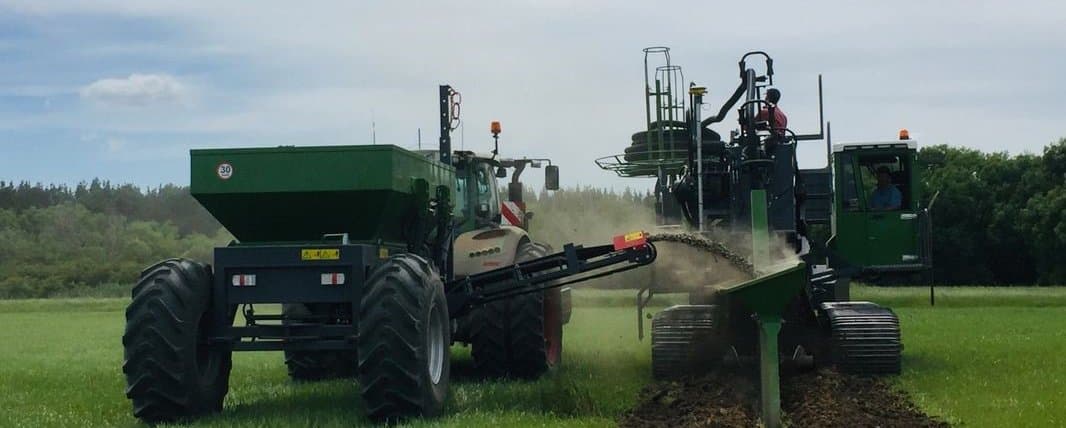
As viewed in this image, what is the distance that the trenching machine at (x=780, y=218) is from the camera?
1293 centimetres

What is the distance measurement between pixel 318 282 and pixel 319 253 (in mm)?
261

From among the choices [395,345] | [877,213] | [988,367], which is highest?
[877,213]

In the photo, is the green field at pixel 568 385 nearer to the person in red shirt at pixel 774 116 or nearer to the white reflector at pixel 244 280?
the white reflector at pixel 244 280

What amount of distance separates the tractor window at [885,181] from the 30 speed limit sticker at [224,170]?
813cm

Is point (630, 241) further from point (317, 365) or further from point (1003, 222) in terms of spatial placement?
point (1003, 222)

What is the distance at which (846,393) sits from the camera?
1149 cm

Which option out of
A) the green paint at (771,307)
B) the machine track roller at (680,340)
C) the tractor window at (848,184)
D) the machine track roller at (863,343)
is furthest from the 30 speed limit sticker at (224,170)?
the tractor window at (848,184)

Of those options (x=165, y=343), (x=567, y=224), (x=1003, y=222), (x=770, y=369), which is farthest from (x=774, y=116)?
(x=1003, y=222)

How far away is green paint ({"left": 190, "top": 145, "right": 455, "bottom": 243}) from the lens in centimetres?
1068

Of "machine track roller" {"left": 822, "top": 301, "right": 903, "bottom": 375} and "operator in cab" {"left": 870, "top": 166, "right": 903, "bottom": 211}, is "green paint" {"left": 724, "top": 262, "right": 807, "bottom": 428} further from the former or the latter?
"operator in cab" {"left": 870, "top": 166, "right": 903, "bottom": 211}

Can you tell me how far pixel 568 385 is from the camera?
12.3 meters

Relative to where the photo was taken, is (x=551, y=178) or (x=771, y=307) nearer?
(x=771, y=307)

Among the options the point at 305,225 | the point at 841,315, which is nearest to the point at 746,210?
the point at 841,315

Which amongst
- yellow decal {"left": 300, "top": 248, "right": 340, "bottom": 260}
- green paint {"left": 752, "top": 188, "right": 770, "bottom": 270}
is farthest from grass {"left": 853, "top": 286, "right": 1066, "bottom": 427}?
yellow decal {"left": 300, "top": 248, "right": 340, "bottom": 260}
